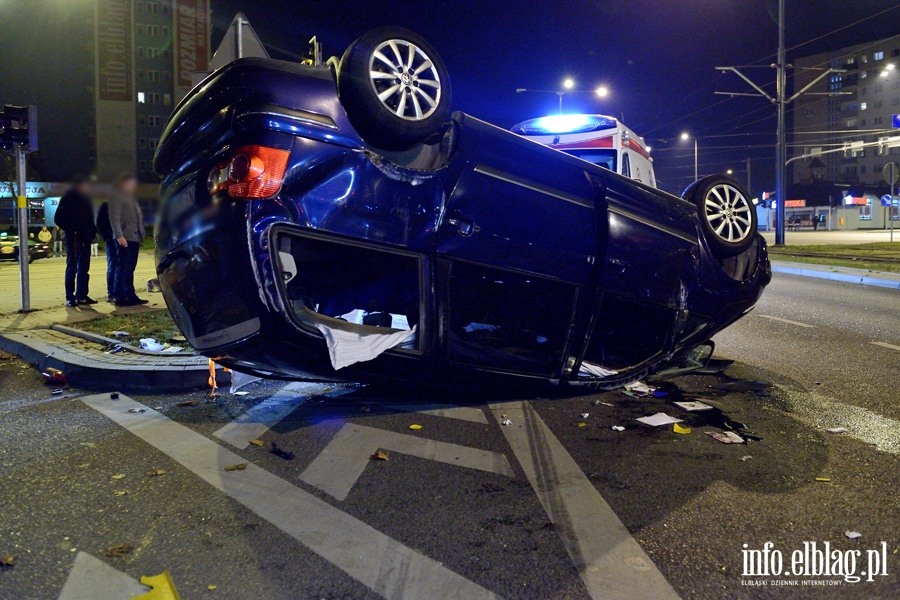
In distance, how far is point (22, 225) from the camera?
32.3 feet

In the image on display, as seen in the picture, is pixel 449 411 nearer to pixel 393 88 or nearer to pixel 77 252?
pixel 393 88

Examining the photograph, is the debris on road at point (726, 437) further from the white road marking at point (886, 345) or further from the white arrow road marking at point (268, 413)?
the white road marking at point (886, 345)

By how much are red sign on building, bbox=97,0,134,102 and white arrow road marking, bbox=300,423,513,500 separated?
41.1 m

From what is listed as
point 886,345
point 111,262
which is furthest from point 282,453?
point 111,262

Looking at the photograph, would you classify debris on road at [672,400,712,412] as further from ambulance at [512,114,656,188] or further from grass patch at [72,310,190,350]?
ambulance at [512,114,656,188]

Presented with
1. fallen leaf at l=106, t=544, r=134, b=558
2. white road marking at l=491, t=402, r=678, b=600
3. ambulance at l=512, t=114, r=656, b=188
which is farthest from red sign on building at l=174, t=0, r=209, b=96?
fallen leaf at l=106, t=544, r=134, b=558

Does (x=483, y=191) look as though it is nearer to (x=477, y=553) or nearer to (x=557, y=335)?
(x=557, y=335)

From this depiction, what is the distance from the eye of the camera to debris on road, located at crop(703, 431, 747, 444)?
14.7 feet

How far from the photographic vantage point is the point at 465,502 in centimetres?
354

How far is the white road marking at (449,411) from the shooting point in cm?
509

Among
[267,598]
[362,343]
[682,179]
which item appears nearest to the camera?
[267,598]

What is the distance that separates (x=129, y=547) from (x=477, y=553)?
4.86 feet

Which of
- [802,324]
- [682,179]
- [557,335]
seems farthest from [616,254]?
[682,179]

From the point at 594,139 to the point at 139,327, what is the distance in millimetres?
6531
